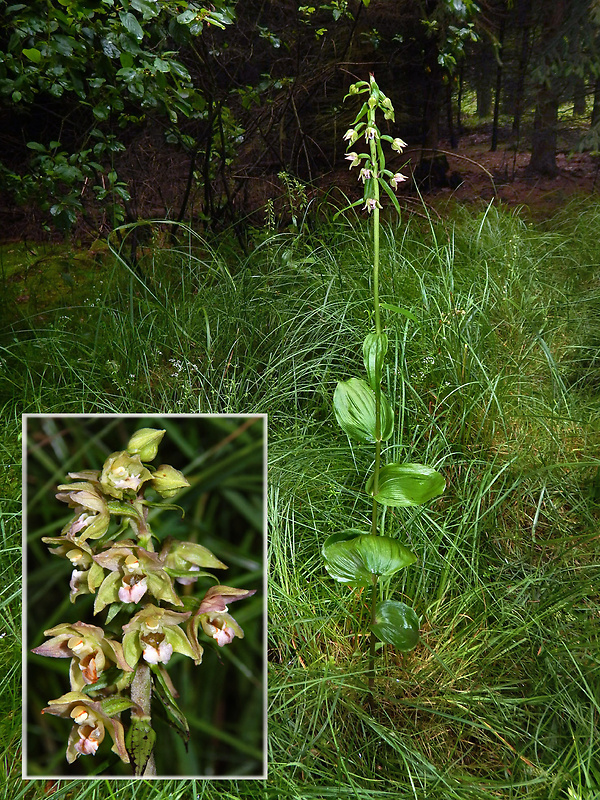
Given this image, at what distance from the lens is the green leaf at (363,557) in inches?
39.1

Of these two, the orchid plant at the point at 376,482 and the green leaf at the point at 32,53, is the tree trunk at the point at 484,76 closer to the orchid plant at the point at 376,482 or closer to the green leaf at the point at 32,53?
the green leaf at the point at 32,53

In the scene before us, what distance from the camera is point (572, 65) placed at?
2602 millimetres

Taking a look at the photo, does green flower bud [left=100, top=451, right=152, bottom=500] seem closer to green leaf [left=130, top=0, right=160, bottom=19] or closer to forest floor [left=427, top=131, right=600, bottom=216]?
green leaf [left=130, top=0, right=160, bottom=19]

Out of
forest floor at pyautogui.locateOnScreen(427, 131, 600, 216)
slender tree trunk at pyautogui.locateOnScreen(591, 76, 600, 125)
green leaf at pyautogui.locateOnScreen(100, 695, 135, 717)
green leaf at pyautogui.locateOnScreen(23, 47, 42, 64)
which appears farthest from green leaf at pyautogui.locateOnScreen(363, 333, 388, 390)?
slender tree trunk at pyautogui.locateOnScreen(591, 76, 600, 125)

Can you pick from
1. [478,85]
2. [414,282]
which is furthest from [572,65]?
[414,282]

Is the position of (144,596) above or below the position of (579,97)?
below

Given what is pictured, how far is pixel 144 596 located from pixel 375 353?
44 cm

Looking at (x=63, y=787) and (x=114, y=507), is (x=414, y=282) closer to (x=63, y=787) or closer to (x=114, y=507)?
(x=114, y=507)

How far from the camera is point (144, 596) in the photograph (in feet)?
2.83

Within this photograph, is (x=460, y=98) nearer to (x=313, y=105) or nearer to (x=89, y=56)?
(x=313, y=105)

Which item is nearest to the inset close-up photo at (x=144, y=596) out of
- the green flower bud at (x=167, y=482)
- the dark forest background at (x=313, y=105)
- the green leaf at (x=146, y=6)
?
the green flower bud at (x=167, y=482)

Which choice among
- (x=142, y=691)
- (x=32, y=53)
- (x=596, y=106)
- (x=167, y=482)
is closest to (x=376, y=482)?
(x=167, y=482)

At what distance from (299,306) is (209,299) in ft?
0.86

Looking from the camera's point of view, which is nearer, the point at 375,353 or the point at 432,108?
the point at 375,353
